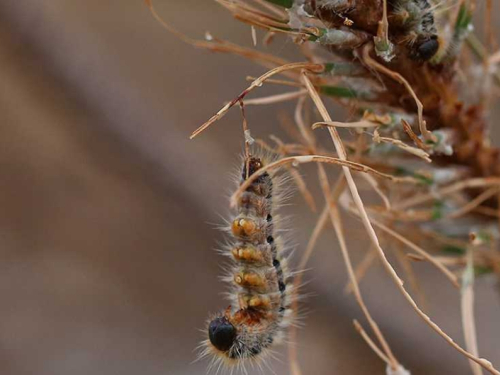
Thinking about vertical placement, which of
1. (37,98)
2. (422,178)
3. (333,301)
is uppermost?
(37,98)

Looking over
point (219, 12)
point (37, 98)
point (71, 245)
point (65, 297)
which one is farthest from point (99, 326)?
point (219, 12)

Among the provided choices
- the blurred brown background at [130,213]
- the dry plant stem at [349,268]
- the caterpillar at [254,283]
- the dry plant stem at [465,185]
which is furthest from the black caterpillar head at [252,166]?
the blurred brown background at [130,213]

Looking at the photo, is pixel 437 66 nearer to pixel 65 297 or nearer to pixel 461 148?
pixel 461 148

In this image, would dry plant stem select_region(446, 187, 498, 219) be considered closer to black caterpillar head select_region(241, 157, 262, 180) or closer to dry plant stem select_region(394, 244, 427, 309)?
dry plant stem select_region(394, 244, 427, 309)

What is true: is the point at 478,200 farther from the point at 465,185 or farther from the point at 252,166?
the point at 252,166

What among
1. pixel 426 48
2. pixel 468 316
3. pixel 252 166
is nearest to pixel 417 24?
pixel 426 48

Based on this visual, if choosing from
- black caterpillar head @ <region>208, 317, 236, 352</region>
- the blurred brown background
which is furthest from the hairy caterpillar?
the blurred brown background
